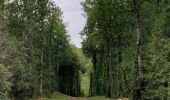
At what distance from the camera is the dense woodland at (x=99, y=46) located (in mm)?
31234

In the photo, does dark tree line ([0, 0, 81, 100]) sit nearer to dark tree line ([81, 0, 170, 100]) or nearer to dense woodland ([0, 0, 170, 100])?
dense woodland ([0, 0, 170, 100])

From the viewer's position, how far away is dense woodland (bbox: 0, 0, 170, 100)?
102ft

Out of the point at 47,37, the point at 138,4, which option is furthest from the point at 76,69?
the point at 138,4

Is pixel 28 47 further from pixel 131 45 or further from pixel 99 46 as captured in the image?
pixel 99 46

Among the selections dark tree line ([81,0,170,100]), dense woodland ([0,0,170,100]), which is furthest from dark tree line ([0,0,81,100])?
dark tree line ([81,0,170,100])

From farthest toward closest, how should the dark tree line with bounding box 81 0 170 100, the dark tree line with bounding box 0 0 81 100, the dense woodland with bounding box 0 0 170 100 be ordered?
1. the dark tree line with bounding box 0 0 81 100
2. the dense woodland with bounding box 0 0 170 100
3. the dark tree line with bounding box 81 0 170 100

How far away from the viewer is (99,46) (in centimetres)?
7425

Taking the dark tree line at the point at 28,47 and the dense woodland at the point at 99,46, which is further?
the dark tree line at the point at 28,47

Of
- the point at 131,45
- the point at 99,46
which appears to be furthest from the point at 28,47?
the point at 99,46

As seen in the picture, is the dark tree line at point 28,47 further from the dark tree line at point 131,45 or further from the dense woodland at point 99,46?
the dark tree line at point 131,45

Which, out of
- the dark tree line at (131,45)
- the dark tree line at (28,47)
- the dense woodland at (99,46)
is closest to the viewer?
the dark tree line at (131,45)

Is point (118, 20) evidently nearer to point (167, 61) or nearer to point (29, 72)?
point (29, 72)


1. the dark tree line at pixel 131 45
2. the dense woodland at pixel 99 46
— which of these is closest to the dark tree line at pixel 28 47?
the dense woodland at pixel 99 46

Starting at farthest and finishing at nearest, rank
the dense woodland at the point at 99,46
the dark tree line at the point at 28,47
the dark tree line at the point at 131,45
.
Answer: the dark tree line at the point at 28,47
the dense woodland at the point at 99,46
the dark tree line at the point at 131,45
